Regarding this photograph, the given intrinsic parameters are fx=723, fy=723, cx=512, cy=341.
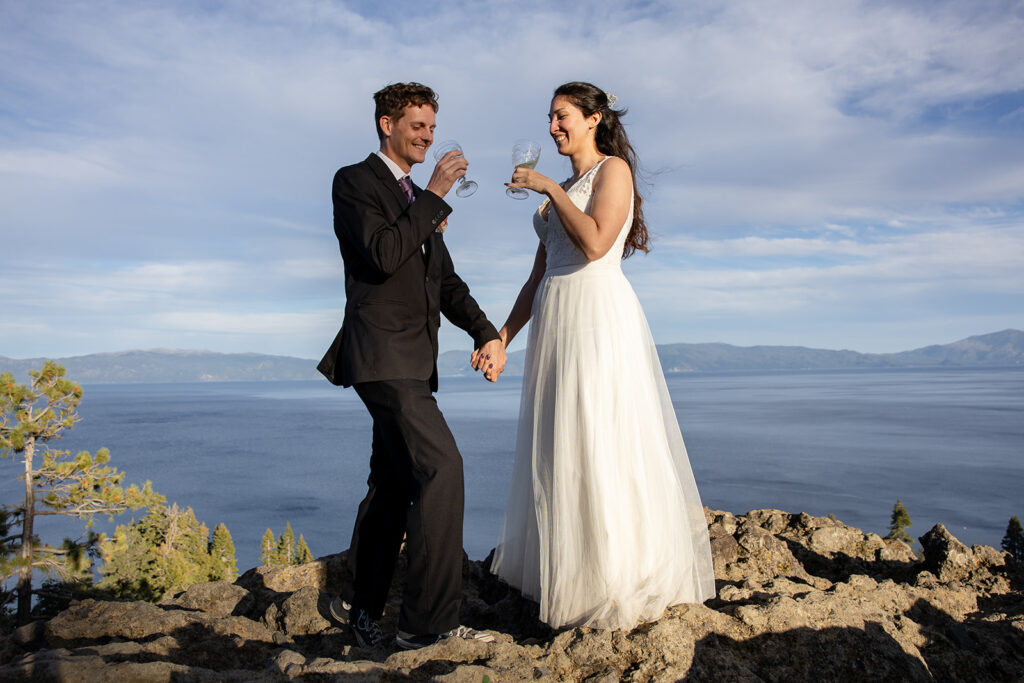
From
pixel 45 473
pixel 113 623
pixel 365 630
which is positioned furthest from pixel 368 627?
pixel 45 473

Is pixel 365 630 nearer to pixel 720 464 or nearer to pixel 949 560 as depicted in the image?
pixel 949 560

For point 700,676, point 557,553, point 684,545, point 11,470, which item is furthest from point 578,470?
point 11,470

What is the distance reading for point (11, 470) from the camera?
343ft

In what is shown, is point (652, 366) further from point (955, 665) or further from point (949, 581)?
point (949, 581)

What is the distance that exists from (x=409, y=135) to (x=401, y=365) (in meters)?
1.15

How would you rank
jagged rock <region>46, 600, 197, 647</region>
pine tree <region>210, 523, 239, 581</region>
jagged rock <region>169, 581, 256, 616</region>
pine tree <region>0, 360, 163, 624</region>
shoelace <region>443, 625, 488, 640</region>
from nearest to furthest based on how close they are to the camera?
shoelace <region>443, 625, 488, 640</region> → jagged rock <region>46, 600, 197, 647</region> → jagged rock <region>169, 581, 256, 616</region> → pine tree <region>0, 360, 163, 624</region> → pine tree <region>210, 523, 239, 581</region>

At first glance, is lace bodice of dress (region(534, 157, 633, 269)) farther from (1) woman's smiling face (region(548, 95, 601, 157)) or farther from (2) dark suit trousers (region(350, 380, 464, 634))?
(2) dark suit trousers (region(350, 380, 464, 634))

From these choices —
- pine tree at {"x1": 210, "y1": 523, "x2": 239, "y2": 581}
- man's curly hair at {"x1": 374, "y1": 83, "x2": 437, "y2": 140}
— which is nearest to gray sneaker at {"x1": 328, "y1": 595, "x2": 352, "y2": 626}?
man's curly hair at {"x1": 374, "y1": 83, "x2": 437, "y2": 140}

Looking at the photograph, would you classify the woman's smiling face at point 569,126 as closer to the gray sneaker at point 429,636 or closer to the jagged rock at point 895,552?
the gray sneaker at point 429,636

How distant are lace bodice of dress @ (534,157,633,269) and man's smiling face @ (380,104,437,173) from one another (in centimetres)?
76

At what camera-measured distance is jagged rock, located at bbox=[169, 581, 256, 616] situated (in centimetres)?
443

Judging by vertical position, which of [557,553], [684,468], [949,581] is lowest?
[949,581]

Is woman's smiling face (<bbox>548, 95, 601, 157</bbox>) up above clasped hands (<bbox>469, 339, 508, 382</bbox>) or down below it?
above

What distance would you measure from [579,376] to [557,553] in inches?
33.5
